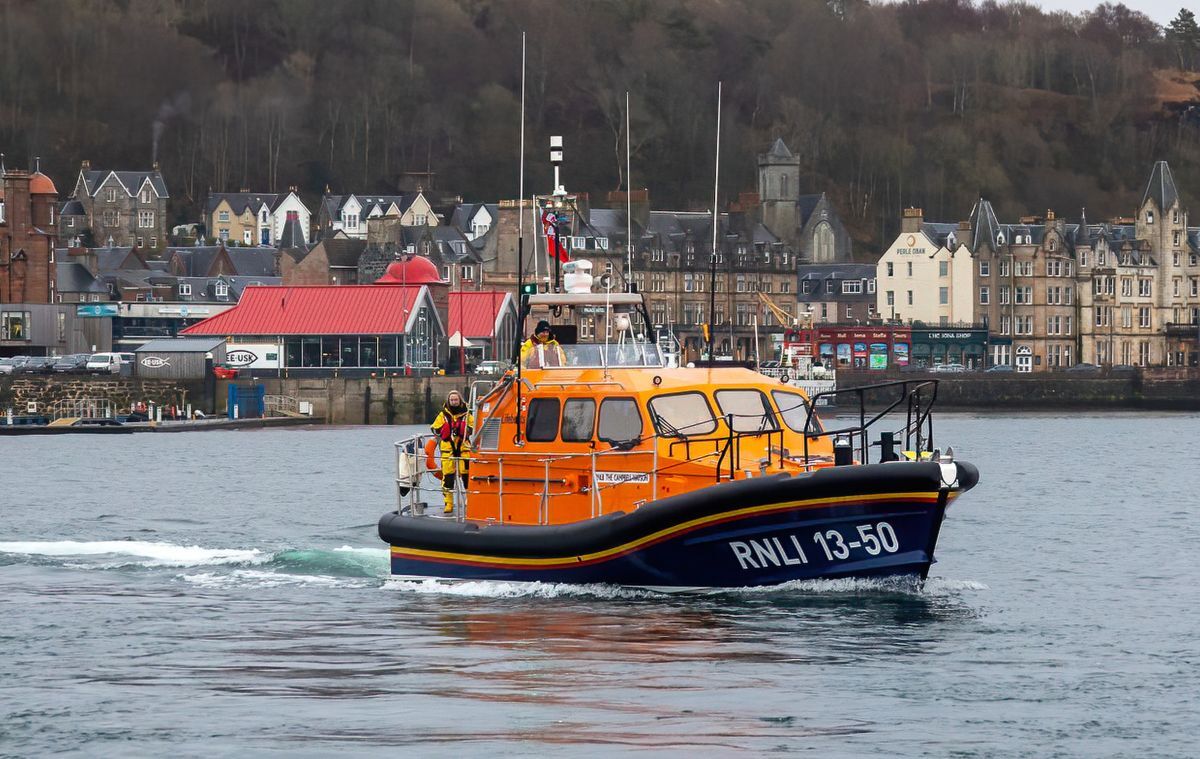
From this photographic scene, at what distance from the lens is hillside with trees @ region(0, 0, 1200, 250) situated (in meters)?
161

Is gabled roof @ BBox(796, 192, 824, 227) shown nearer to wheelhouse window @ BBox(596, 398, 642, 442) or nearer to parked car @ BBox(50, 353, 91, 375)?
parked car @ BBox(50, 353, 91, 375)

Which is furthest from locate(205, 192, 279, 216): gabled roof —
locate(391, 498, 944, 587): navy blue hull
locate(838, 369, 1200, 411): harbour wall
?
locate(391, 498, 944, 587): navy blue hull

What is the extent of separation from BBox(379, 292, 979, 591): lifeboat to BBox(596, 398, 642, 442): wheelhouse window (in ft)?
0.05

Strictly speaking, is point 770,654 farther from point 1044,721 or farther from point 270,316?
point 270,316

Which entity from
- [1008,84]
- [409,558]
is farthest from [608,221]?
[409,558]

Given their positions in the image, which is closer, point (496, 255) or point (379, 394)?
point (379, 394)

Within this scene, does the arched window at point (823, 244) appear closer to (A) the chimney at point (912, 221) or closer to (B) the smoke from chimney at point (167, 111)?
(A) the chimney at point (912, 221)

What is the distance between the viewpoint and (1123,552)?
30.4m

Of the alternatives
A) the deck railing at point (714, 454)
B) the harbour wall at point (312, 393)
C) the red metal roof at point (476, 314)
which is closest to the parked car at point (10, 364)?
the harbour wall at point (312, 393)

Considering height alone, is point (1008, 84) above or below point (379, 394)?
above

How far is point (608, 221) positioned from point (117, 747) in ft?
354

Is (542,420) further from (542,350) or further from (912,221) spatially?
(912,221)

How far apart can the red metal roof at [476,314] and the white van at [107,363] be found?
56.8 feet

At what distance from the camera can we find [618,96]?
167 metres
